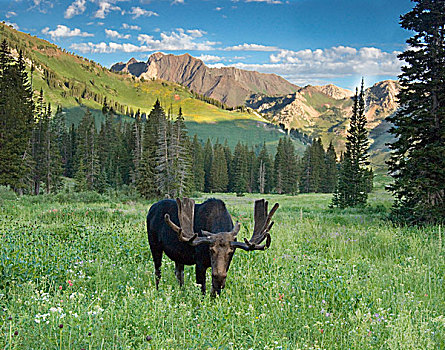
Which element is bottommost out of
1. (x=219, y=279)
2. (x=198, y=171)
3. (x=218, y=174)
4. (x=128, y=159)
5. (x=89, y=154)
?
(x=219, y=279)

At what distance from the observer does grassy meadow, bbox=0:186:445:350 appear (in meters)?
4.80

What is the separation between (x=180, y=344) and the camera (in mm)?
4762

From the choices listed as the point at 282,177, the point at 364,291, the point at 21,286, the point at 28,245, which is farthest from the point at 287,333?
the point at 282,177

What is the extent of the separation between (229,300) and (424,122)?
14.8 m

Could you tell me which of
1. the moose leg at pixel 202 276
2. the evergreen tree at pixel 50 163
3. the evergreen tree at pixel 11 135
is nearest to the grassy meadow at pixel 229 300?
the moose leg at pixel 202 276

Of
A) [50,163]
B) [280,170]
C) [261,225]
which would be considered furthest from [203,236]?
[280,170]

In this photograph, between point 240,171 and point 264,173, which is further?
point 264,173

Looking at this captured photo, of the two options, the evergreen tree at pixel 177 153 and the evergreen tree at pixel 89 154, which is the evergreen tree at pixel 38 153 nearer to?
the evergreen tree at pixel 89 154

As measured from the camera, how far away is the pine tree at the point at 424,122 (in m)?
15.6

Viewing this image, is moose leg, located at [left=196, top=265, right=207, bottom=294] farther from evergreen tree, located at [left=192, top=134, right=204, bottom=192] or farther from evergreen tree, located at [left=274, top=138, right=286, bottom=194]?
evergreen tree, located at [left=274, top=138, right=286, bottom=194]

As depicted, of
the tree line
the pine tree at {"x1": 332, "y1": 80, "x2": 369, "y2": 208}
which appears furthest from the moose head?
the tree line

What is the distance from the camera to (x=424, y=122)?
1603cm

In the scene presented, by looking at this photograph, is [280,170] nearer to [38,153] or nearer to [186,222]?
[38,153]

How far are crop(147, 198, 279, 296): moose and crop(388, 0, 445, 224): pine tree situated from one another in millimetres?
12211
